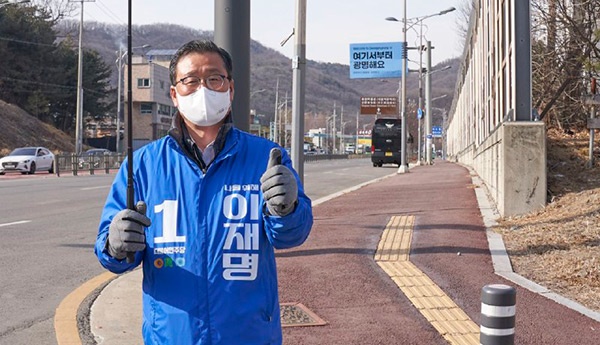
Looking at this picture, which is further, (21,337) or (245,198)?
(21,337)

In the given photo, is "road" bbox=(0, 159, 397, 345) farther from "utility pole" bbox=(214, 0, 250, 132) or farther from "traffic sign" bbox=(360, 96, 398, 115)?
"traffic sign" bbox=(360, 96, 398, 115)

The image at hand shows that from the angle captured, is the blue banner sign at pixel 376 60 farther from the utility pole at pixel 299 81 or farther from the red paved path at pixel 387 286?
the utility pole at pixel 299 81

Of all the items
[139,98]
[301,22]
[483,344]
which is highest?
[139,98]

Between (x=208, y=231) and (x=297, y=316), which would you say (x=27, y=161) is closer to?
(x=297, y=316)

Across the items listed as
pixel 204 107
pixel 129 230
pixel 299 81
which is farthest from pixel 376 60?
pixel 129 230

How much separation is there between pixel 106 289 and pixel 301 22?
552cm

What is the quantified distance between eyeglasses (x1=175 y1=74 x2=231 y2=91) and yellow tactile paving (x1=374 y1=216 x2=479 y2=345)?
3.12m

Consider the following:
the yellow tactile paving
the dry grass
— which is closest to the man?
the yellow tactile paving

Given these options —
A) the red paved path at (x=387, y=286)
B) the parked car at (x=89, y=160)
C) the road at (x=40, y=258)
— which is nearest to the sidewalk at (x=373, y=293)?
the red paved path at (x=387, y=286)

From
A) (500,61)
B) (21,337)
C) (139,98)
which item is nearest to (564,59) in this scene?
(500,61)

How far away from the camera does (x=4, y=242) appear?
11.2 m

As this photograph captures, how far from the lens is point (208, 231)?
2848 millimetres

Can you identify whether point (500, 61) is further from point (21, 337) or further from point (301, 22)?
point (21, 337)

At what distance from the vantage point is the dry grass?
746cm
